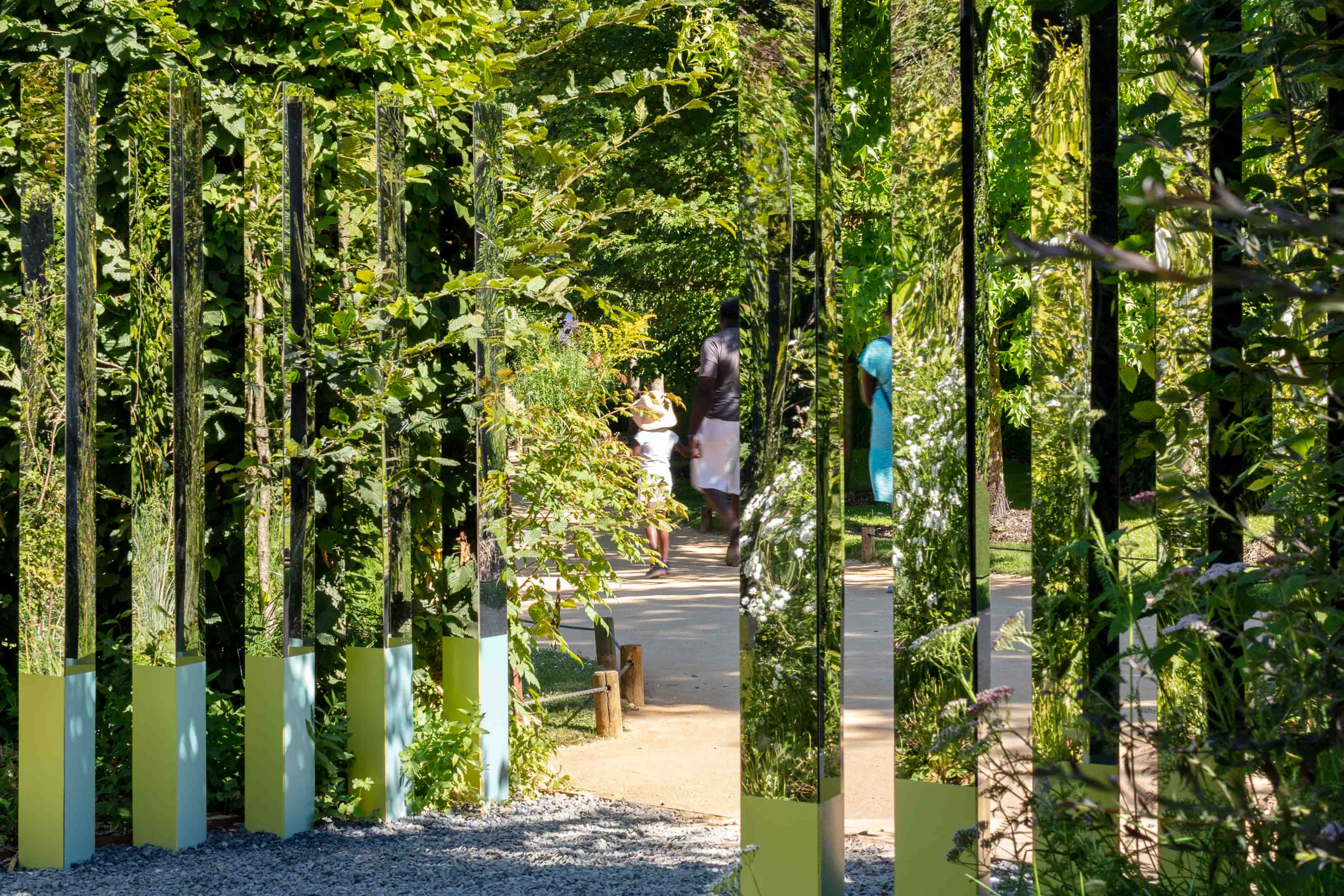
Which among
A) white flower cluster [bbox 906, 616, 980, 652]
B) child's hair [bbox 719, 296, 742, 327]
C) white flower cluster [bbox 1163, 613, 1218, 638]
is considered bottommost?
white flower cluster [bbox 906, 616, 980, 652]

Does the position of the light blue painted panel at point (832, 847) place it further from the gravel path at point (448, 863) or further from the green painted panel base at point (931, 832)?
the gravel path at point (448, 863)

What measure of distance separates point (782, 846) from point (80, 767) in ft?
6.52

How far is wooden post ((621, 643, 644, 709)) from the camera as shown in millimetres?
5988

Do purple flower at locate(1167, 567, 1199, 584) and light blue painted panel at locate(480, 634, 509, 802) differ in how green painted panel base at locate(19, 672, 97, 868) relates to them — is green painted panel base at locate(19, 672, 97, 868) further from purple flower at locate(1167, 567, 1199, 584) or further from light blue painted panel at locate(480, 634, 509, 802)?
purple flower at locate(1167, 567, 1199, 584)

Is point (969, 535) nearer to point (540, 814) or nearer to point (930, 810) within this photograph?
point (930, 810)

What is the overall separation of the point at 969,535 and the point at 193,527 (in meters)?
2.23

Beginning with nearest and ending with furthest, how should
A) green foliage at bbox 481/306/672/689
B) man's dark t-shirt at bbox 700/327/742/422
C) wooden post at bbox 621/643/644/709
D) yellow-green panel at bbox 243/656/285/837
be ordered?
yellow-green panel at bbox 243/656/285/837, green foliage at bbox 481/306/672/689, wooden post at bbox 621/643/644/709, man's dark t-shirt at bbox 700/327/742/422

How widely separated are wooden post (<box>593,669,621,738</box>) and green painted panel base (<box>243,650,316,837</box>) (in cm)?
176

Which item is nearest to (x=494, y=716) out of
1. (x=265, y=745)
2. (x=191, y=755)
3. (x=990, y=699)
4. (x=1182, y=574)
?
(x=265, y=745)

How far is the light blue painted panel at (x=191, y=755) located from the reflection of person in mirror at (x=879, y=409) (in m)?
3.91

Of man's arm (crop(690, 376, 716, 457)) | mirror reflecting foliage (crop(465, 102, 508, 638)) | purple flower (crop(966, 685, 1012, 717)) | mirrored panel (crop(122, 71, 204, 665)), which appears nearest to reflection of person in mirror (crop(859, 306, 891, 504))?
man's arm (crop(690, 376, 716, 457))

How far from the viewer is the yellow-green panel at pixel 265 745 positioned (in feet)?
12.2

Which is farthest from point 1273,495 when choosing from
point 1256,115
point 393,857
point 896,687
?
point 393,857

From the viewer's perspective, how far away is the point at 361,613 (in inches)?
157
